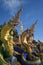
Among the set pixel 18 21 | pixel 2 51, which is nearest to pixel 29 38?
pixel 18 21

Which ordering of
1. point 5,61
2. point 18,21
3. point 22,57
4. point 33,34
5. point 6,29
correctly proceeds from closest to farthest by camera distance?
point 5,61, point 6,29, point 18,21, point 22,57, point 33,34

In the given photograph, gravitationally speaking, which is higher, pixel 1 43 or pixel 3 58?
pixel 1 43

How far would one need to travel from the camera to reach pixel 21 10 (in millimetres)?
8750

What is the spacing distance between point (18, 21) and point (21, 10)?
512 millimetres

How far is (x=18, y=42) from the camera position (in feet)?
33.1

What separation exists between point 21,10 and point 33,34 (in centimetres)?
272

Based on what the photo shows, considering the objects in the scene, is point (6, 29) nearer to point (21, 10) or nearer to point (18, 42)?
point (21, 10)

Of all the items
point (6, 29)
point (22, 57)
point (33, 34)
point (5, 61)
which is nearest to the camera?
point (5, 61)

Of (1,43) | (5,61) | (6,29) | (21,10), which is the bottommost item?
(5,61)

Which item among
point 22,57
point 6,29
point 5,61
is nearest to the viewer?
point 5,61

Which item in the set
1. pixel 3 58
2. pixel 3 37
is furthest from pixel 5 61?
pixel 3 37

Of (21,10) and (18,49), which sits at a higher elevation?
(21,10)

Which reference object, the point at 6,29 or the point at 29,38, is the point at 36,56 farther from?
the point at 6,29

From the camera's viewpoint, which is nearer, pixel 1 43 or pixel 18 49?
pixel 1 43
